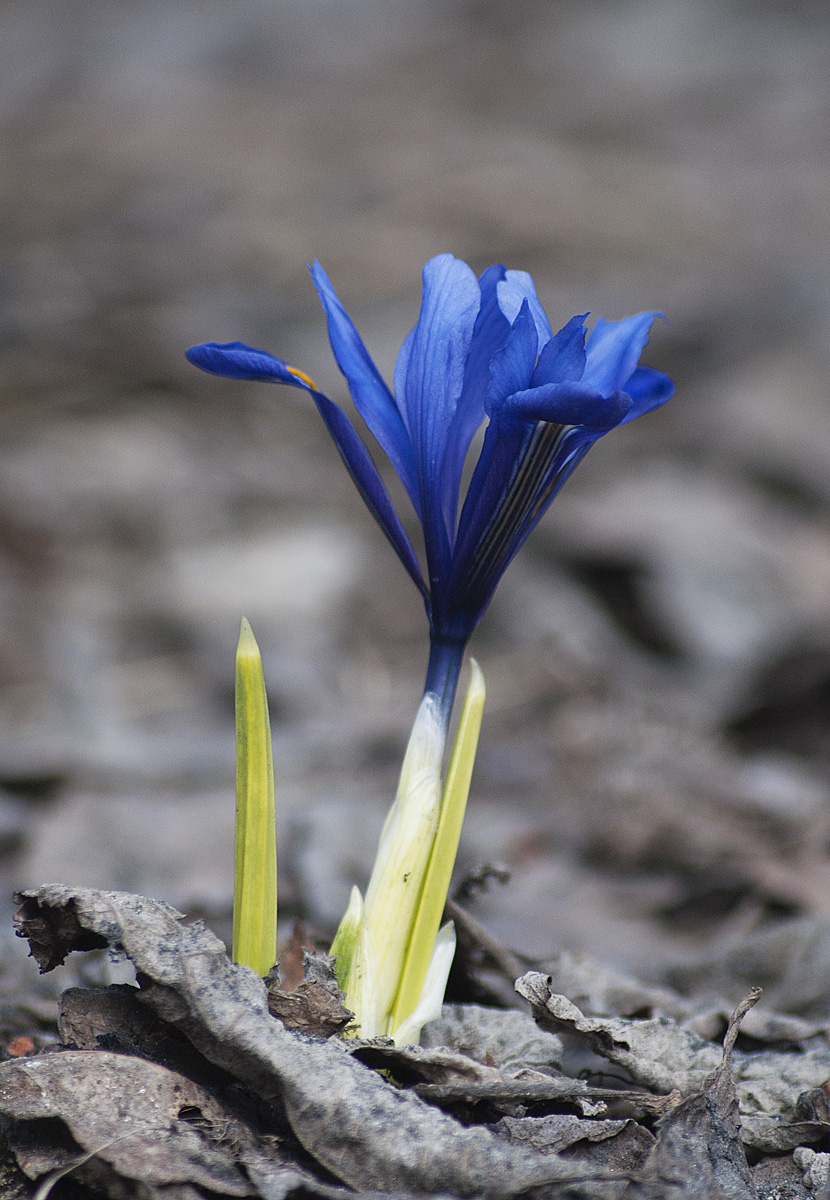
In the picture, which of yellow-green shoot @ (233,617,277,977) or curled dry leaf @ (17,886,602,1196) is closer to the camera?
curled dry leaf @ (17,886,602,1196)

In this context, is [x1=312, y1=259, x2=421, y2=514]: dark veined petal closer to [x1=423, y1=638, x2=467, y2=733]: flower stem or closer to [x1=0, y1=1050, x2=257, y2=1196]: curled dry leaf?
[x1=423, y1=638, x2=467, y2=733]: flower stem

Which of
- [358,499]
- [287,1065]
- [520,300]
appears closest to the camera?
[287,1065]

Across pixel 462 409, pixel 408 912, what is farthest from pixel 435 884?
pixel 462 409

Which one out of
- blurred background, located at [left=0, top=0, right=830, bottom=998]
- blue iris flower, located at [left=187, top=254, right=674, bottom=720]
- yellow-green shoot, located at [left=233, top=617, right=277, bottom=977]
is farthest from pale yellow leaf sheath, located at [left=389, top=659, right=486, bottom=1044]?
blurred background, located at [left=0, top=0, right=830, bottom=998]

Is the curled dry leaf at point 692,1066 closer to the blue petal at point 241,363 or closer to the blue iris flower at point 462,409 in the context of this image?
the blue iris flower at point 462,409

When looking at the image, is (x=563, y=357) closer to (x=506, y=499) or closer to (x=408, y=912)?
(x=506, y=499)

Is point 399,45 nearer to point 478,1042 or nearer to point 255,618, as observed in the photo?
point 255,618
